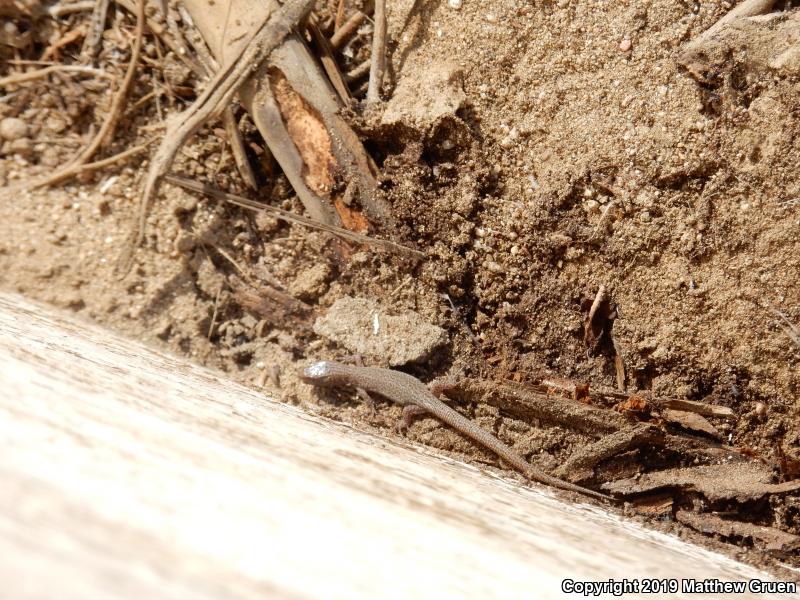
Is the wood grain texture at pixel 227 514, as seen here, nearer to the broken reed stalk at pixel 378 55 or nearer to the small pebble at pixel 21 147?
the broken reed stalk at pixel 378 55

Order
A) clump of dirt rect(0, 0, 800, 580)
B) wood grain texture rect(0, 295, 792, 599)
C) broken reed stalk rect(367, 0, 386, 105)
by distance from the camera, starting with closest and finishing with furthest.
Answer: wood grain texture rect(0, 295, 792, 599), clump of dirt rect(0, 0, 800, 580), broken reed stalk rect(367, 0, 386, 105)

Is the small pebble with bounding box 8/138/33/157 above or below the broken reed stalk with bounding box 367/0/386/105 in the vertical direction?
below

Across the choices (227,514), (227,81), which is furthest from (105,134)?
(227,514)

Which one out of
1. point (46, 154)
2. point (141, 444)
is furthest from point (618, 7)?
point (46, 154)

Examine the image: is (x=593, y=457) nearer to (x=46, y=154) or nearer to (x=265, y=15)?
(x=265, y=15)

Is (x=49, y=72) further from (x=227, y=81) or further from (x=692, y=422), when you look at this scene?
(x=692, y=422)

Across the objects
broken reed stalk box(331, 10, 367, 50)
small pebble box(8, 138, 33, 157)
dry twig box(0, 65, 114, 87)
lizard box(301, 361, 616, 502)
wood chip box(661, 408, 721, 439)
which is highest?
broken reed stalk box(331, 10, 367, 50)

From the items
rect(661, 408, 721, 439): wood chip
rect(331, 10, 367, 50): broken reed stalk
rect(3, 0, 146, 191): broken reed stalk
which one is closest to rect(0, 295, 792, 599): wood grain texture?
rect(661, 408, 721, 439): wood chip

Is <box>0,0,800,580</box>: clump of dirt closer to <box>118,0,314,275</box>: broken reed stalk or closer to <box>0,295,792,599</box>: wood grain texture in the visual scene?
<box>118,0,314,275</box>: broken reed stalk
